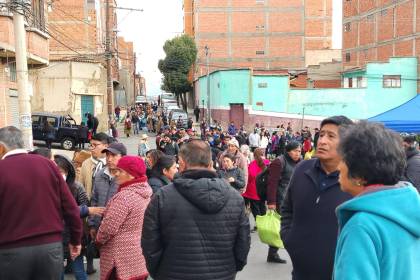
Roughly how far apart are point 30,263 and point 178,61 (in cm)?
5729

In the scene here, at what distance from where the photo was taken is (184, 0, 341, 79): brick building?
2453 inches

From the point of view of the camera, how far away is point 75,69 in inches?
1404

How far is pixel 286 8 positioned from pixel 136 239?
61.7 meters

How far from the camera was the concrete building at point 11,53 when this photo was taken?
14484mm

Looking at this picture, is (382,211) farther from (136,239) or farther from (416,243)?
(136,239)

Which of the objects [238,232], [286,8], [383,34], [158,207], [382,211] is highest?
[286,8]

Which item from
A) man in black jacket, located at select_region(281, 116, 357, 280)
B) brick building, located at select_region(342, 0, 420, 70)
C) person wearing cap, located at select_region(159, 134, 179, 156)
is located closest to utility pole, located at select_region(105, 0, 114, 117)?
person wearing cap, located at select_region(159, 134, 179, 156)

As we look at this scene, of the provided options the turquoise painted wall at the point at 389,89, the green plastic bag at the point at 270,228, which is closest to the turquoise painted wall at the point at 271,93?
the turquoise painted wall at the point at 389,89

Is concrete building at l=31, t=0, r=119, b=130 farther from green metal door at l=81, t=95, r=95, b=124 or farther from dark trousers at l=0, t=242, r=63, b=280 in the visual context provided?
dark trousers at l=0, t=242, r=63, b=280

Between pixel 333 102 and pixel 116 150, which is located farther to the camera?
pixel 333 102

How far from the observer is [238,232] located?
396cm

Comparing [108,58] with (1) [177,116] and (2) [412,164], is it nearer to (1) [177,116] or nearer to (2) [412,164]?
(1) [177,116]

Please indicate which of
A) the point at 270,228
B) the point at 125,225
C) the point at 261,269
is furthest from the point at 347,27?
the point at 125,225

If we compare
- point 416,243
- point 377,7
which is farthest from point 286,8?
point 416,243
